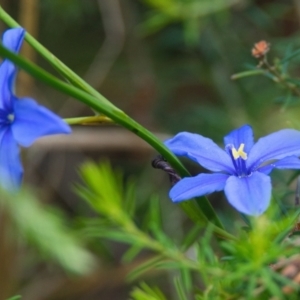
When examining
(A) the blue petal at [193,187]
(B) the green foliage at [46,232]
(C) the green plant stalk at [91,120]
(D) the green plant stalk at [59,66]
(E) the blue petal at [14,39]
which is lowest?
(A) the blue petal at [193,187]

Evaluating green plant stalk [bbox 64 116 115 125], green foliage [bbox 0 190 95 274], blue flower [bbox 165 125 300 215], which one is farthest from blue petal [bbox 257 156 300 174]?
green foliage [bbox 0 190 95 274]

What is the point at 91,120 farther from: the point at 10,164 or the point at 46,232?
the point at 46,232

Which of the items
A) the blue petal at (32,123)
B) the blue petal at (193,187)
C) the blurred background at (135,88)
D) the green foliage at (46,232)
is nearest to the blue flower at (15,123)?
the blue petal at (32,123)

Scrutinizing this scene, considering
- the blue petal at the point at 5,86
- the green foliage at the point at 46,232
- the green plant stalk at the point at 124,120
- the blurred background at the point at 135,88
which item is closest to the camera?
the green plant stalk at the point at 124,120

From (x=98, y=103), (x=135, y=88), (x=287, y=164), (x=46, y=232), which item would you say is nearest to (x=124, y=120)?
(x=98, y=103)

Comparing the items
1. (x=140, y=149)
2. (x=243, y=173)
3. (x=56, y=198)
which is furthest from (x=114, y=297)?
(x=243, y=173)

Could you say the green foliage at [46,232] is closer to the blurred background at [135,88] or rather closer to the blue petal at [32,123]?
the blurred background at [135,88]

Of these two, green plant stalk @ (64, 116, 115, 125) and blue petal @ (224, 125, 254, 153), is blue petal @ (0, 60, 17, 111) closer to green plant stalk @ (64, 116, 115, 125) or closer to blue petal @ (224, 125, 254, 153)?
green plant stalk @ (64, 116, 115, 125)

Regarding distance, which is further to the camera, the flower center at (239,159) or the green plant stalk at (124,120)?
the flower center at (239,159)
